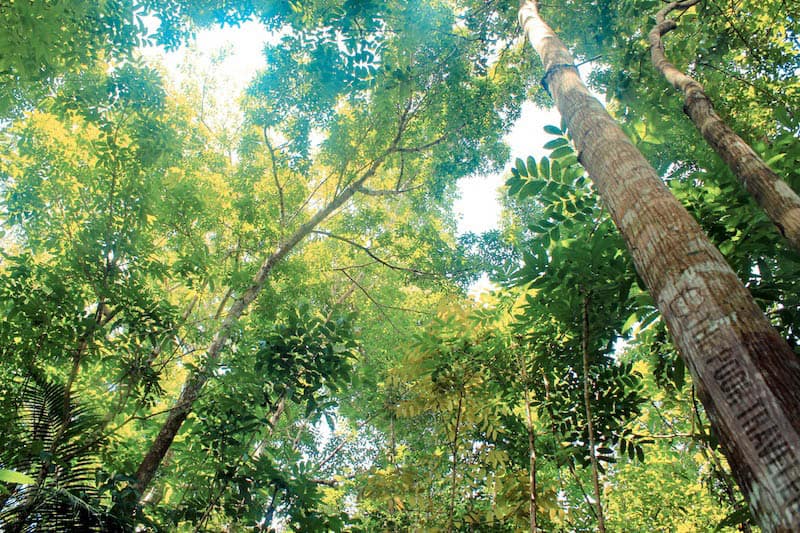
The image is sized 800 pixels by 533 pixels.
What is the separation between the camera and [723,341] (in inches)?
48.3

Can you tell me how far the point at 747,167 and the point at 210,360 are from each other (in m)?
4.86

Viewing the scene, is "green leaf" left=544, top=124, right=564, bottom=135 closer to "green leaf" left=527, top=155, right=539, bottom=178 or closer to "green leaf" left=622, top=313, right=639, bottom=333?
"green leaf" left=527, top=155, right=539, bottom=178

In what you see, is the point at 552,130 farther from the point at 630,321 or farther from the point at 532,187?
the point at 630,321

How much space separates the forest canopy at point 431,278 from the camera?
6.45 ft

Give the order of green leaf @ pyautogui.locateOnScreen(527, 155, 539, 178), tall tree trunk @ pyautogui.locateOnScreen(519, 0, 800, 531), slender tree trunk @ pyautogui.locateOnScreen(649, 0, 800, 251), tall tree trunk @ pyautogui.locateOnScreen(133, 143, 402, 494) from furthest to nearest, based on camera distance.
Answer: tall tree trunk @ pyautogui.locateOnScreen(133, 143, 402, 494) < green leaf @ pyautogui.locateOnScreen(527, 155, 539, 178) < slender tree trunk @ pyautogui.locateOnScreen(649, 0, 800, 251) < tall tree trunk @ pyautogui.locateOnScreen(519, 0, 800, 531)

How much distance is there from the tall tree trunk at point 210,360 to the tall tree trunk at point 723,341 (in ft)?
13.3

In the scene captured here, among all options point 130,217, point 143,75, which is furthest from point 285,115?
point 130,217

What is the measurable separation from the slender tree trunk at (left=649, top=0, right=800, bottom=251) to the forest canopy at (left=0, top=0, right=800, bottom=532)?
0.02 m

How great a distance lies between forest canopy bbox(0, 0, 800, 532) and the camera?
1.96 metres

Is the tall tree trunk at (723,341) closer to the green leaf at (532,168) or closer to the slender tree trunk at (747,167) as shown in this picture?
the slender tree trunk at (747,167)

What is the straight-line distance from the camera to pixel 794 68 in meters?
5.68

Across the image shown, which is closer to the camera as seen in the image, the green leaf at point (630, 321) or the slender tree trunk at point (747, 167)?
the slender tree trunk at point (747, 167)

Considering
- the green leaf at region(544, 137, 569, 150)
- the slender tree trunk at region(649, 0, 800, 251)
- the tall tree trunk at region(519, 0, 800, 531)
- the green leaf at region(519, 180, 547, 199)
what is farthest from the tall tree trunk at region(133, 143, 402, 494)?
the slender tree trunk at region(649, 0, 800, 251)

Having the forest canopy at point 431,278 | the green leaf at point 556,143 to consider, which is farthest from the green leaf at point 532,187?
the green leaf at point 556,143
